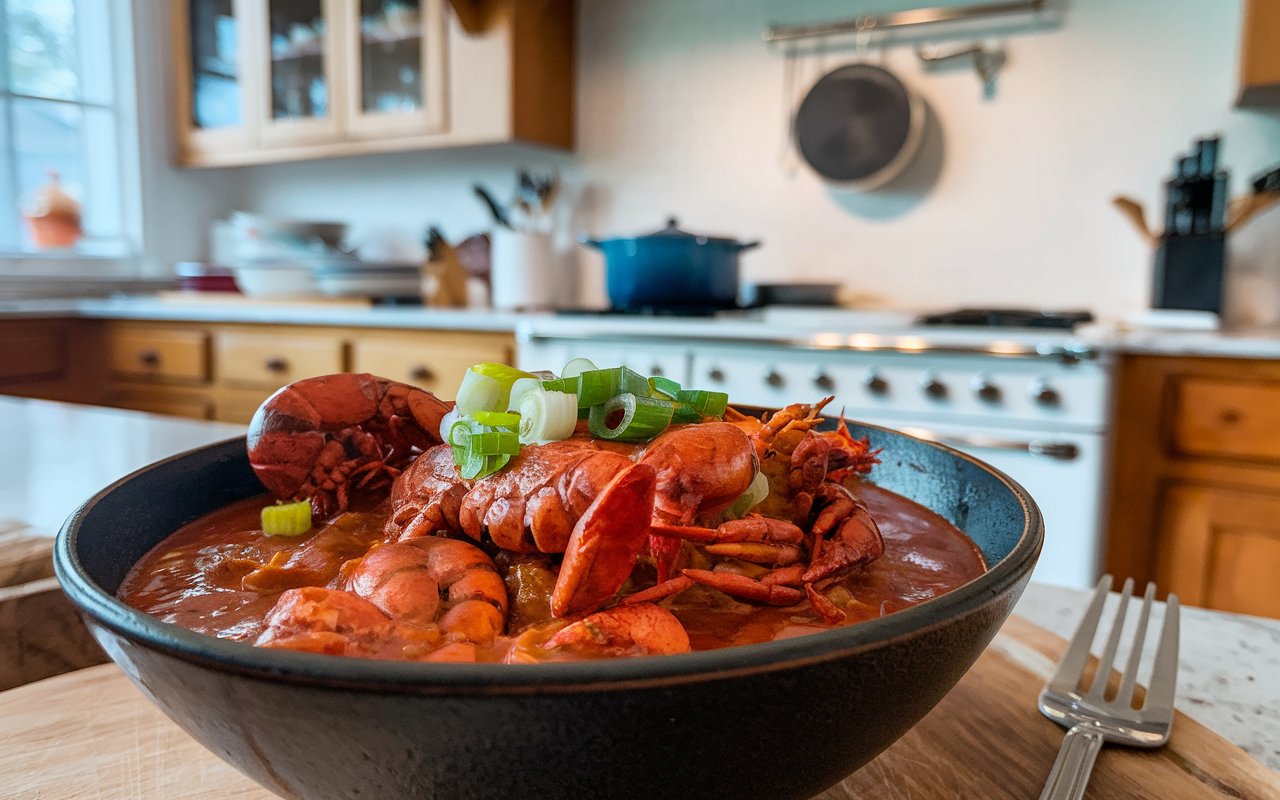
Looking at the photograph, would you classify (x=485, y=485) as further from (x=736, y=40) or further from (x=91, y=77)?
(x=91, y=77)

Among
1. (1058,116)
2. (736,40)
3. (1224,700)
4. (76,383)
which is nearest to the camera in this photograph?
(1224,700)

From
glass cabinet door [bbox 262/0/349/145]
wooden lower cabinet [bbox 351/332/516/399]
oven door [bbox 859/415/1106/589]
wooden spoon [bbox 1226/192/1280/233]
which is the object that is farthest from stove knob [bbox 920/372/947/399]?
glass cabinet door [bbox 262/0/349/145]

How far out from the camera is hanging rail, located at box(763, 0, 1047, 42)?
289 centimetres

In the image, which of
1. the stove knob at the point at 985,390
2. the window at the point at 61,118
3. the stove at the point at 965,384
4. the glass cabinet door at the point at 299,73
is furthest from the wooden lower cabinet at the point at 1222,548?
the window at the point at 61,118

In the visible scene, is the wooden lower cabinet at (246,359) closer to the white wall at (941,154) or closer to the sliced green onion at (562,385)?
the white wall at (941,154)

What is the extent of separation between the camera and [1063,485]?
7.23 feet

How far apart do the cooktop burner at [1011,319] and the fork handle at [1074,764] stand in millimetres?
1989

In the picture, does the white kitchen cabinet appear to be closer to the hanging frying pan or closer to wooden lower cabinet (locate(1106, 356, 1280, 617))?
the hanging frying pan

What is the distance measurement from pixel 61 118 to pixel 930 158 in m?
3.97

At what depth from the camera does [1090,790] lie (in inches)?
19.6

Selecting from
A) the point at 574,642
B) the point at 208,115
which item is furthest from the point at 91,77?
the point at 574,642

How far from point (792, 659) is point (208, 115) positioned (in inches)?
184

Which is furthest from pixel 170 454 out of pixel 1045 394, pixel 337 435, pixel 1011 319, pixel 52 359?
pixel 52 359

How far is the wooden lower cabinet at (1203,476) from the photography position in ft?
6.89
